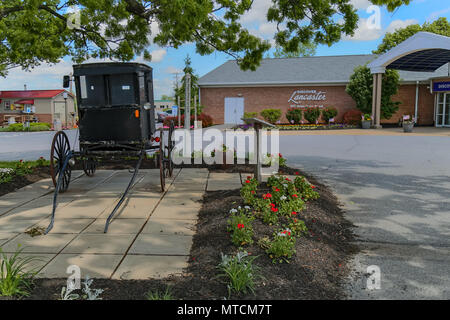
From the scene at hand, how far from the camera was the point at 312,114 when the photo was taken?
91.9ft

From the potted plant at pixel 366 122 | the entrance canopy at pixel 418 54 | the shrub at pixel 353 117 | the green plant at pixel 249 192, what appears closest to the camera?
the green plant at pixel 249 192

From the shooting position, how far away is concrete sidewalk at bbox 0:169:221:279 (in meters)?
3.88

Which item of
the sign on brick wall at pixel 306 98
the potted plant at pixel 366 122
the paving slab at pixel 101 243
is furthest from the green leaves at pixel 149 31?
the sign on brick wall at pixel 306 98

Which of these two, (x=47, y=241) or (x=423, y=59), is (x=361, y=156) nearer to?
(x=47, y=241)

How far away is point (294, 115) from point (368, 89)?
5.45 m

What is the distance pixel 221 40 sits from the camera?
11.4 m

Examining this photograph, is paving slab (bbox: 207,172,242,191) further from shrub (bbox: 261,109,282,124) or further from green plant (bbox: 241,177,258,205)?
shrub (bbox: 261,109,282,124)

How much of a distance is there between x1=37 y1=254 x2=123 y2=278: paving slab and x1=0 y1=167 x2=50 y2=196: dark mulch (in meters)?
3.95

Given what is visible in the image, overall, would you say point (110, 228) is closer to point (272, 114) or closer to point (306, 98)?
point (272, 114)

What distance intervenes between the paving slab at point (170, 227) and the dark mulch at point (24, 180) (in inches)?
144

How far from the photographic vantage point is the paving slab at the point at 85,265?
3.62 m

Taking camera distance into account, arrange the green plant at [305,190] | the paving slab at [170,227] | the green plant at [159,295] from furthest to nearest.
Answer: the green plant at [305,190], the paving slab at [170,227], the green plant at [159,295]

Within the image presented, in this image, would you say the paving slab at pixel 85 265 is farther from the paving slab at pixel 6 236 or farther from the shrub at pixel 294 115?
the shrub at pixel 294 115

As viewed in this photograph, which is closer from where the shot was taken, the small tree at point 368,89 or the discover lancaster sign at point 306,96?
the small tree at point 368,89
